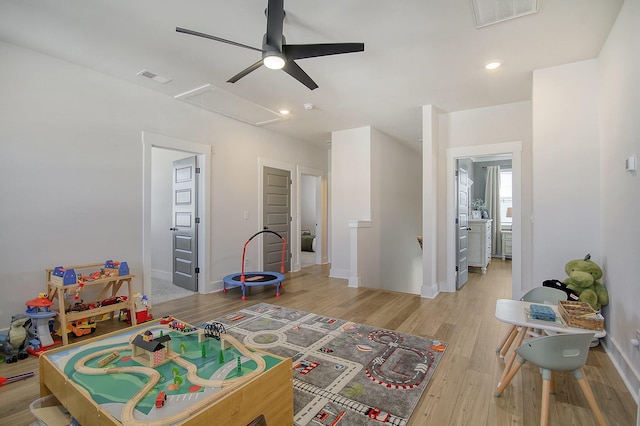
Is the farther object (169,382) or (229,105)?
(229,105)

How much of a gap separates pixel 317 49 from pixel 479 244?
18.8ft

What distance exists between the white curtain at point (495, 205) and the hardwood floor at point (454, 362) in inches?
150

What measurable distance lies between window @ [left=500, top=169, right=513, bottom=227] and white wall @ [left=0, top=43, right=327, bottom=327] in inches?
319

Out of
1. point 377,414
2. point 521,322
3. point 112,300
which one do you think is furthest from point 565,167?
point 112,300

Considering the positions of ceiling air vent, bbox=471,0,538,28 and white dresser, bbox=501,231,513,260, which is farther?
white dresser, bbox=501,231,513,260

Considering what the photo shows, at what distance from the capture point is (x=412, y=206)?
7793mm

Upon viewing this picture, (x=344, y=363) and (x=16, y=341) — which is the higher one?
(x=16, y=341)

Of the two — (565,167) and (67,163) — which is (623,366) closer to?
(565,167)

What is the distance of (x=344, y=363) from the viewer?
2.37 m

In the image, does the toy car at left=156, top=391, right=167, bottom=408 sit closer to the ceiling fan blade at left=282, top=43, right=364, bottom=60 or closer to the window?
the ceiling fan blade at left=282, top=43, right=364, bottom=60

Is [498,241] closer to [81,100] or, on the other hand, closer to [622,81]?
[622,81]

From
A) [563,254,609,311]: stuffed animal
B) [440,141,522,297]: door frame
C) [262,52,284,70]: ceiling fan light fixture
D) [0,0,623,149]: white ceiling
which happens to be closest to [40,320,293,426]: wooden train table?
[262,52,284,70]: ceiling fan light fixture

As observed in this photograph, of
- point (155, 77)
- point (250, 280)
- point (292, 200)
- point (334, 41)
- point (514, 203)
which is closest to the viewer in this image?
point (334, 41)

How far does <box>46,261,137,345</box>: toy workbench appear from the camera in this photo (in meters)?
2.74
